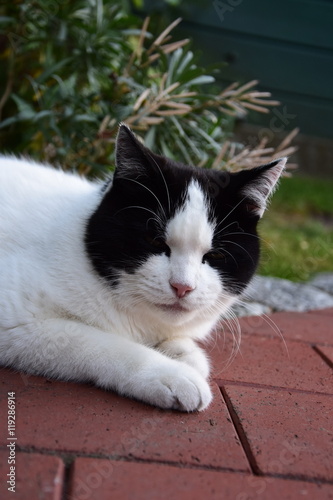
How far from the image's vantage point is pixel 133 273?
1427 millimetres

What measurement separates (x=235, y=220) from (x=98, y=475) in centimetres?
84

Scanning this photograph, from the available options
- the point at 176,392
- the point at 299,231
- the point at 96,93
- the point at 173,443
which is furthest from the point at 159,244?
the point at 299,231

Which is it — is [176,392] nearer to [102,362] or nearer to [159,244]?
[102,362]

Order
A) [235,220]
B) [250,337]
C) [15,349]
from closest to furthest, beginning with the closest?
[15,349] < [235,220] < [250,337]

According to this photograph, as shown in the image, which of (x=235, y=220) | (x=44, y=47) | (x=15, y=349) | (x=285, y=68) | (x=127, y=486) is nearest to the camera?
(x=127, y=486)

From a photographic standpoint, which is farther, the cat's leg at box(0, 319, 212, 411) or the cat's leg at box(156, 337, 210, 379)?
the cat's leg at box(156, 337, 210, 379)

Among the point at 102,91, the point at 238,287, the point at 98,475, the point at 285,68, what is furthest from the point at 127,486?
the point at 285,68

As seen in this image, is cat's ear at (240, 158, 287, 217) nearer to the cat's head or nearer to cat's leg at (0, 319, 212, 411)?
the cat's head

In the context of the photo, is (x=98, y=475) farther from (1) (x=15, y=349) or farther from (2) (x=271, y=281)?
(2) (x=271, y=281)

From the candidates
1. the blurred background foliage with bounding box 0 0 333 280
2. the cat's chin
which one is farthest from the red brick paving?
the blurred background foliage with bounding box 0 0 333 280

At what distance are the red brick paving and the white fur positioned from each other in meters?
0.06

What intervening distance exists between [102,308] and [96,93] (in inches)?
55.7

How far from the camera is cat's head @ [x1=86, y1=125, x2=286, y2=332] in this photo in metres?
1.38

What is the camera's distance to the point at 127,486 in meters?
0.94
